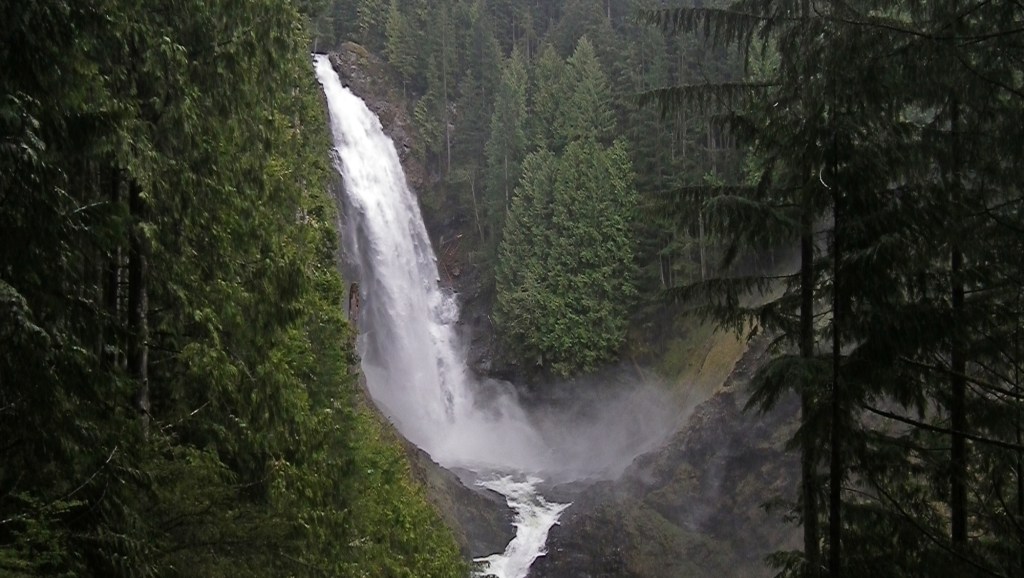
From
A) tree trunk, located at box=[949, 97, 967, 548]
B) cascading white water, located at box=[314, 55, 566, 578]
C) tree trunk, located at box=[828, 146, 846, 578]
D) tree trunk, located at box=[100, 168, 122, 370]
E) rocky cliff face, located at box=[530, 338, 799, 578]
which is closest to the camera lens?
tree trunk, located at box=[100, 168, 122, 370]

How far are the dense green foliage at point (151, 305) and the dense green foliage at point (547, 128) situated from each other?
19.7 metres

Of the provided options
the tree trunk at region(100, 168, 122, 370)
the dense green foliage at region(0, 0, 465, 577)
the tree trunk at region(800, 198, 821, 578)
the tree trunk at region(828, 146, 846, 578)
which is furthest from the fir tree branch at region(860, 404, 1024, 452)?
the tree trunk at region(100, 168, 122, 370)

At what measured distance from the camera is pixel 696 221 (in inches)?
370

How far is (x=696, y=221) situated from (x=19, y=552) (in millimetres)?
7669

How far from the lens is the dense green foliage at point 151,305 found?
4.12 meters

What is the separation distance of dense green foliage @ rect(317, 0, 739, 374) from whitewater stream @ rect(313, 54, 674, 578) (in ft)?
8.41

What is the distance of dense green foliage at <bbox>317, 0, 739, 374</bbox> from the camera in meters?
34.3

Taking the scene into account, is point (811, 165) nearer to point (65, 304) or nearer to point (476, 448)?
point (65, 304)

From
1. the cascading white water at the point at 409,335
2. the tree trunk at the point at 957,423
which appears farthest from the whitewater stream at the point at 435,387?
the tree trunk at the point at 957,423

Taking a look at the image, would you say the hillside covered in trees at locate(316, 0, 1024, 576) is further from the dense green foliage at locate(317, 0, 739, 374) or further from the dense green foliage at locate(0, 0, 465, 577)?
the dense green foliage at locate(317, 0, 739, 374)

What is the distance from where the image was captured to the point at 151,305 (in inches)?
281

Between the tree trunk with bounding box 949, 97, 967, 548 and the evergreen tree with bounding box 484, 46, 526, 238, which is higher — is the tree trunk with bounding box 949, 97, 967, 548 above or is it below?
below

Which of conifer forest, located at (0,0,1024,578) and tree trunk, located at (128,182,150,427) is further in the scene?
tree trunk, located at (128,182,150,427)

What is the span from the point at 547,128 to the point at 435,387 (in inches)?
606
